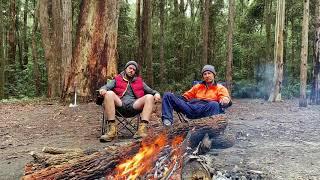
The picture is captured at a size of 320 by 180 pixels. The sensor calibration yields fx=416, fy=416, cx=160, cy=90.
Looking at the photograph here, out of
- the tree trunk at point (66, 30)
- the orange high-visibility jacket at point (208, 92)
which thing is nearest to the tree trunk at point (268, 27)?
the tree trunk at point (66, 30)

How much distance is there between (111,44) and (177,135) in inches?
234

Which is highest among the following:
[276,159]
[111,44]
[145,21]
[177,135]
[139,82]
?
[145,21]

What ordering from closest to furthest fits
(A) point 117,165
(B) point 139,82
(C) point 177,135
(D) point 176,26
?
(A) point 117,165
(C) point 177,135
(B) point 139,82
(D) point 176,26

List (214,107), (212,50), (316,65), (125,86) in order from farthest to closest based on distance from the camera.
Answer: (212,50) → (316,65) → (125,86) → (214,107)

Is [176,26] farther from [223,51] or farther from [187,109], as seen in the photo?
[187,109]

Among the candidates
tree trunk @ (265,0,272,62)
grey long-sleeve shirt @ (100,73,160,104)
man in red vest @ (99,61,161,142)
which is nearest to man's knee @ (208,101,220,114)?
man in red vest @ (99,61,161,142)

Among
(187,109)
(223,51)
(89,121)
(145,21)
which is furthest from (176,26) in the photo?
(187,109)

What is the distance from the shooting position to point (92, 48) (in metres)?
10.6

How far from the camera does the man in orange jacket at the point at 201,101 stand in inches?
248

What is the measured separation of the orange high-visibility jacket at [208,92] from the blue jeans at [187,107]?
165 millimetres

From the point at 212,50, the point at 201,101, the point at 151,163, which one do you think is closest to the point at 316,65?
the point at 201,101

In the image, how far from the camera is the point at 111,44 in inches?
424

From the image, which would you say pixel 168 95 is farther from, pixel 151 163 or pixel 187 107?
pixel 151 163

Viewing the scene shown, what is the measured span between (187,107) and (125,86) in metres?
1.13
